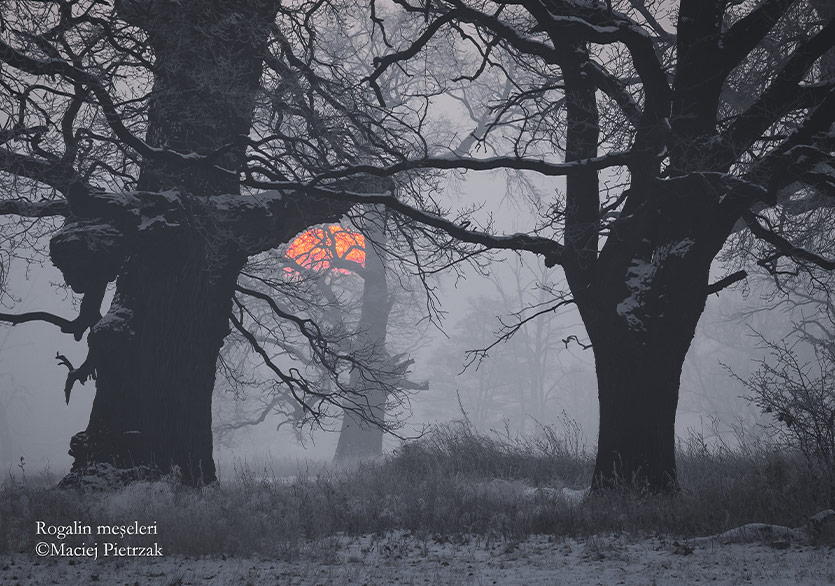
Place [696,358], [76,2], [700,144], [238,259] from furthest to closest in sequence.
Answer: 1. [696,358]
2. [238,259]
3. [76,2]
4. [700,144]

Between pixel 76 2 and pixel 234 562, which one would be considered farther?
pixel 76 2

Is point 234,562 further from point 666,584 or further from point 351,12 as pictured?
point 351,12

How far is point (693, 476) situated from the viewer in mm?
8391

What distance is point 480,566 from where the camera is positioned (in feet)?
14.9

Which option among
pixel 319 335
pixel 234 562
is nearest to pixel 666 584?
pixel 234 562

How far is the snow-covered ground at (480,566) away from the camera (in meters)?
4.02

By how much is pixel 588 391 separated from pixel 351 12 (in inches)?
1631

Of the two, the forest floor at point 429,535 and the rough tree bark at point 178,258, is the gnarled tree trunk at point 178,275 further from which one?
the forest floor at point 429,535

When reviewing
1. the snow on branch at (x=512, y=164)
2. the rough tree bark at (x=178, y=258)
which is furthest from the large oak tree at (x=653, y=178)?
the rough tree bark at (x=178, y=258)

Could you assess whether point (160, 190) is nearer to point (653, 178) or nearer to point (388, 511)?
point (388, 511)

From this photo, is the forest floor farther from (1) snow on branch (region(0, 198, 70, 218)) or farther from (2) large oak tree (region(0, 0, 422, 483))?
(1) snow on branch (region(0, 198, 70, 218))

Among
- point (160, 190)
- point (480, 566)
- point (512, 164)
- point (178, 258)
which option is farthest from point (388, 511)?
point (160, 190)

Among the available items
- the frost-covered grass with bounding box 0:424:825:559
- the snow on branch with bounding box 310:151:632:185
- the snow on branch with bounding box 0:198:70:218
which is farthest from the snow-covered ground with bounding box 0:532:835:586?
the snow on branch with bounding box 0:198:70:218

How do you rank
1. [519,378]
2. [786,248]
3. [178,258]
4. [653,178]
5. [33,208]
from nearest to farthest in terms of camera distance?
[653,178]
[786,248]
[33,208]
[178,258]
[519,378]
